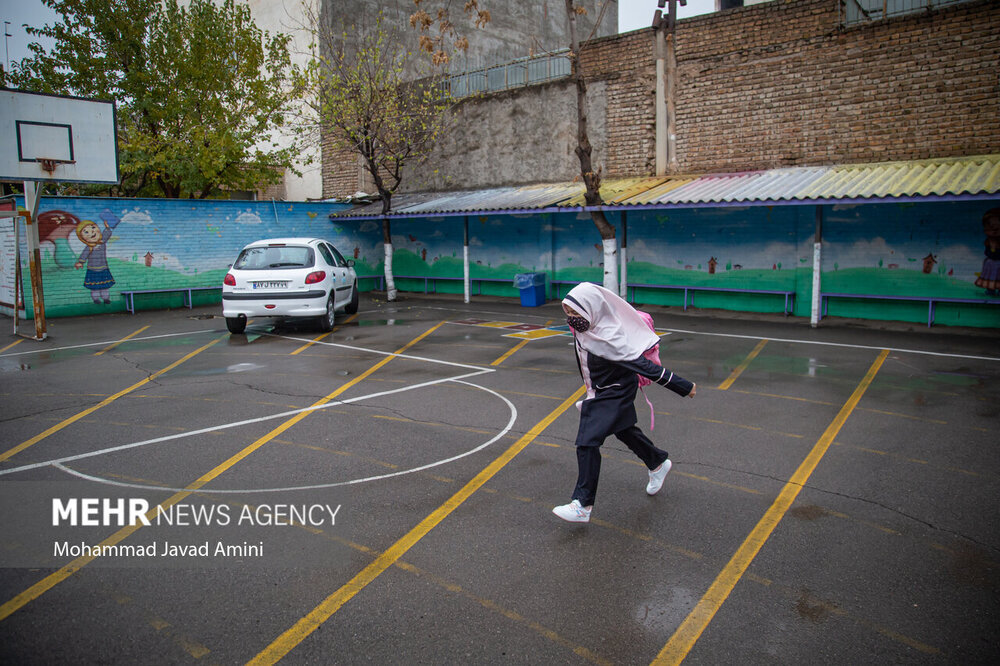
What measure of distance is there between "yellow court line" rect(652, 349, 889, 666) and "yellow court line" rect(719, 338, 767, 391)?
6.63 feet

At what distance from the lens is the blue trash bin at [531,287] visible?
17422 millimetres

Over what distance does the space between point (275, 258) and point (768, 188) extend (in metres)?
9.73

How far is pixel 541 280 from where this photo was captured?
58.0 feet

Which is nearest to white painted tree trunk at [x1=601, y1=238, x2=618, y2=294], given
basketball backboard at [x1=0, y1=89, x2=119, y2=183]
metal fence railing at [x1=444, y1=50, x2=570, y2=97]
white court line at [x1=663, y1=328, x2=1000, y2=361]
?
white court line at [x1=663, y1=328, x2=1000, y2=361]

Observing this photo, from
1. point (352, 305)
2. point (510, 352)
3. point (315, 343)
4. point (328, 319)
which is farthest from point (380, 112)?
point (510, 352)

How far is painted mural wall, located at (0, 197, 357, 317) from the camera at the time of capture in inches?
621

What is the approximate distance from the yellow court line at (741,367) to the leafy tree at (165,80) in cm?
1499

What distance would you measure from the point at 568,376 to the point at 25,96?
11.1m

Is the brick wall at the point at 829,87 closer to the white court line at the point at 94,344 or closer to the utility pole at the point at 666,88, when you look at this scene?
the utility pole at the point at 666,88

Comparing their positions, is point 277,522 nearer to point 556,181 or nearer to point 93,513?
point 93,513

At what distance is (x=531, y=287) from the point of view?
17391 mm

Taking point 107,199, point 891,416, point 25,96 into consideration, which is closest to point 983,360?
point 891,416

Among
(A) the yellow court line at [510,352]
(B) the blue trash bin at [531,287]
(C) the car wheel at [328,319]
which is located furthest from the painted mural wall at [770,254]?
(C) the car wheel at [328,319]

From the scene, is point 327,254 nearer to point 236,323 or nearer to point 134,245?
point 236,323
